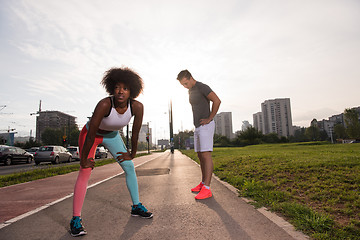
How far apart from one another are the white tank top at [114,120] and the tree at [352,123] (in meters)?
75.9

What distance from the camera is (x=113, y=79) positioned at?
281 cm

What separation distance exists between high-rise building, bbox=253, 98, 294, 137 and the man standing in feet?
361

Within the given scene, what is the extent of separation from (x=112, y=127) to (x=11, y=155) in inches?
764

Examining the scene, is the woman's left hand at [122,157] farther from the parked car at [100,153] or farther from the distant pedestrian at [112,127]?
the parked car at [100,153]

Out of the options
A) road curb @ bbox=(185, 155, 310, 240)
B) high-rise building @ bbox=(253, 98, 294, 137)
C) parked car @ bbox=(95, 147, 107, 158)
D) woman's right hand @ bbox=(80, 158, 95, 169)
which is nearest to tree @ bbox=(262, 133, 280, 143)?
high-rise building @ bbox=(253, 98, 294, 137)

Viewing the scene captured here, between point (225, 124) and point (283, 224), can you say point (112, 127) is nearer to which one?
point (283, 224)

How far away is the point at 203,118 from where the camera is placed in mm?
4262

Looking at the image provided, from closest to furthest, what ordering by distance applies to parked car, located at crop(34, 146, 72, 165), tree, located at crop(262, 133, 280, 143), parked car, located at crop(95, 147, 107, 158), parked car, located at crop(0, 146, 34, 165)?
parked car, located at crop(0, 146, 34, 165) < parked car, located at crop(34, 146, 72, 165) < parked car, located at crop(95, 147, 107, 158) < tree, located at crop(262, 133, 280, 143)

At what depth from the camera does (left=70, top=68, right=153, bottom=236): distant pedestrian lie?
251cm

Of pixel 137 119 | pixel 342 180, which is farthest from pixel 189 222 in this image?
pixel 342 180

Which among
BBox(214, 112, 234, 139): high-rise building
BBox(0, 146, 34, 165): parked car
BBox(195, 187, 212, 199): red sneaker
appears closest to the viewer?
BBox(195, 187, 212, 199): red sneaker

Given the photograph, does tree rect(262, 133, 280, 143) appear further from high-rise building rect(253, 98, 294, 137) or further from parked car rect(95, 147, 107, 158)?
parked car rect(95, 147, 107, 158)

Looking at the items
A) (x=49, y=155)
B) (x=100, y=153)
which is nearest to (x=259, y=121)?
(x=100, y=153)

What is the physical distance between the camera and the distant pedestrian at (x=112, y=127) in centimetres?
251
